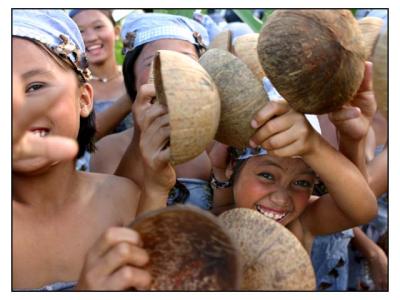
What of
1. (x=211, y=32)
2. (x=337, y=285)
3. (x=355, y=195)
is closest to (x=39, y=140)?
(x=355, y=195)

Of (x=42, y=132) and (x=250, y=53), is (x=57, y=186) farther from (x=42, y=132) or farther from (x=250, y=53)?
(x=250, y=53)

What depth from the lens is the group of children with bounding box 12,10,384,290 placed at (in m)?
1.49

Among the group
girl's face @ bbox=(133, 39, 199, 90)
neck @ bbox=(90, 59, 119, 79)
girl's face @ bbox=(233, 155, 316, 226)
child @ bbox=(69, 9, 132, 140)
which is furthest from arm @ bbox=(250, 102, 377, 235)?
neck @ bbox=(90, 59, 119, 79)

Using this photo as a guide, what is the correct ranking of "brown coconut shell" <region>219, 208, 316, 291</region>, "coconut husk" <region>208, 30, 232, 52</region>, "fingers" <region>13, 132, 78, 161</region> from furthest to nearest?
1. "coconut husk" <region>208, 30, 232, 52</region>
2. "brown coconut shell" <region>219, 208, 316, 291</region>
3. "fingers" <region>13, 132, 78, 161</region>

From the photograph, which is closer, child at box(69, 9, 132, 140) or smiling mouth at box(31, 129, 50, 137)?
smiling mouth at box(31, 129, 50, 137)

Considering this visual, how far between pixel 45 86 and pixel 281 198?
101cm

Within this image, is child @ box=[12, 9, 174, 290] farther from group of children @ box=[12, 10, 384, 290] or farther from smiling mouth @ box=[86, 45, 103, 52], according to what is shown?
smiling mouth @ box=[86, 45, 103, 52]

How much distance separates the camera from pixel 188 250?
152 centimetres

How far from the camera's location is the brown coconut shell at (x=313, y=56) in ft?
5.32

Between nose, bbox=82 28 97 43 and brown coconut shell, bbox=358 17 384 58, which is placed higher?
brown coconut shell, bbox=358 17 384 58

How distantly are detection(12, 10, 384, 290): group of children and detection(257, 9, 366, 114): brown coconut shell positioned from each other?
0.37ft

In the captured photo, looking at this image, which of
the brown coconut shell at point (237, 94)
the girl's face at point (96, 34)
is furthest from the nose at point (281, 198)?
the girl's face at point (96, 34)

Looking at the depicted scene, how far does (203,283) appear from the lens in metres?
1.53
